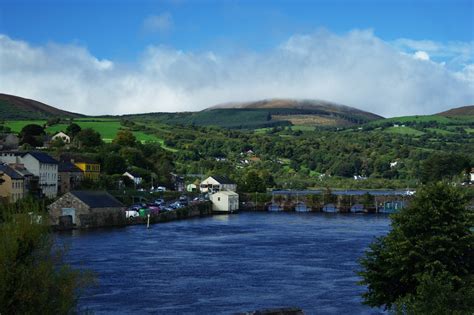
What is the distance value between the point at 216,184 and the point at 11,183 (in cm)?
4789

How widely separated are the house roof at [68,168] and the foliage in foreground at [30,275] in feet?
214

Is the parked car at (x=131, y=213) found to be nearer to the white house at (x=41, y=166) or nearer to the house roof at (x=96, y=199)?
the house roof at (x=96, y=199)

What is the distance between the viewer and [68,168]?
8731cm

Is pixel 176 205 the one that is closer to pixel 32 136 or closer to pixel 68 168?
pixel 68 168

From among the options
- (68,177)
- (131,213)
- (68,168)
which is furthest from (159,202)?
(131,213)

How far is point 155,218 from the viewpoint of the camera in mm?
77188

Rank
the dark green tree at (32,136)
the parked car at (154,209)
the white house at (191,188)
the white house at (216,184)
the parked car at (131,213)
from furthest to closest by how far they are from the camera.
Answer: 1. the white house at (191,188)
2. the dark green tree at (32,136)
3. the white house at (216,184)
4. the parked car at (154,209)
5. the parked car at (131,213)

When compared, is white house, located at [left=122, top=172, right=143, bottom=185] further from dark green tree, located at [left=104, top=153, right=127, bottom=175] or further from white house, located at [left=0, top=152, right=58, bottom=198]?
white house, located at [left=0, top=152, right=58, bottom=198]

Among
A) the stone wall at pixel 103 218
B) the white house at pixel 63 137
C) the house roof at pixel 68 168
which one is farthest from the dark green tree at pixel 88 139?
the stone wall at pixel 103 218

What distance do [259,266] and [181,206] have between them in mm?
43400

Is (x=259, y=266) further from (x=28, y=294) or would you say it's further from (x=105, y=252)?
(x=28, y=294)

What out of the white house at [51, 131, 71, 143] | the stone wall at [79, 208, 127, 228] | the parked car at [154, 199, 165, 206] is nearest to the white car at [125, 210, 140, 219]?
the stone wall at [79, 208, 127, 228]

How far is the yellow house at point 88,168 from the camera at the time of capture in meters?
92.2

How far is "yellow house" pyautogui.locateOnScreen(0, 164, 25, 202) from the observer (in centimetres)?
7062
